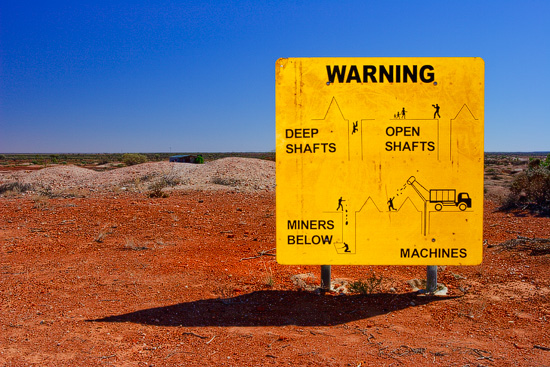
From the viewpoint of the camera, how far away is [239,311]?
4414mm

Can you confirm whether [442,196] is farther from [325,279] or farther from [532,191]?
[532,191]

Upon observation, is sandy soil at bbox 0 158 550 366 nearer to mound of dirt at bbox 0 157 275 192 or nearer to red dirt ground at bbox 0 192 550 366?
red dirt ground at bbox 0 192 550 366

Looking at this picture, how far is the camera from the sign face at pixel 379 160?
4320 mm

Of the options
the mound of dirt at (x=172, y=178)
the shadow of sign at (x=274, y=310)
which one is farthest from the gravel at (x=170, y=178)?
the shadow of sign at (x=274, y=310)

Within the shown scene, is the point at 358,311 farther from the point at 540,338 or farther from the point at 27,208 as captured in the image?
the point at 27,208

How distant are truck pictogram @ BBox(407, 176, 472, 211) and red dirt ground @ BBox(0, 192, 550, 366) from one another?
1.14 metres

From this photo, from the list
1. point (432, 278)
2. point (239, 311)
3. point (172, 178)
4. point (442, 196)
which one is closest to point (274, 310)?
point (239, 311)

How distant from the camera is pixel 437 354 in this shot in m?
3.39

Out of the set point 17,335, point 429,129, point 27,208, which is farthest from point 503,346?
point 27,208

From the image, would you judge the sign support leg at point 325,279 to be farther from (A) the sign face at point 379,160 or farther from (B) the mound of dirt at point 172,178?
(B) the mound of dirt at point 172,178

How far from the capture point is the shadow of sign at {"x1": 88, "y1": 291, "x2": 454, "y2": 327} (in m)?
4.14

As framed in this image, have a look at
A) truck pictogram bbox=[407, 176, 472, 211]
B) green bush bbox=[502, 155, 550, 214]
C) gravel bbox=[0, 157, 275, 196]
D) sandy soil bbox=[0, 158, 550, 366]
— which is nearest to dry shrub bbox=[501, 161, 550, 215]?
green bush bbox=[502, 155, 550, 214]

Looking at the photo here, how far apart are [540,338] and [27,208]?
12598 mm

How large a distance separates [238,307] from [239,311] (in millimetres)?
108
